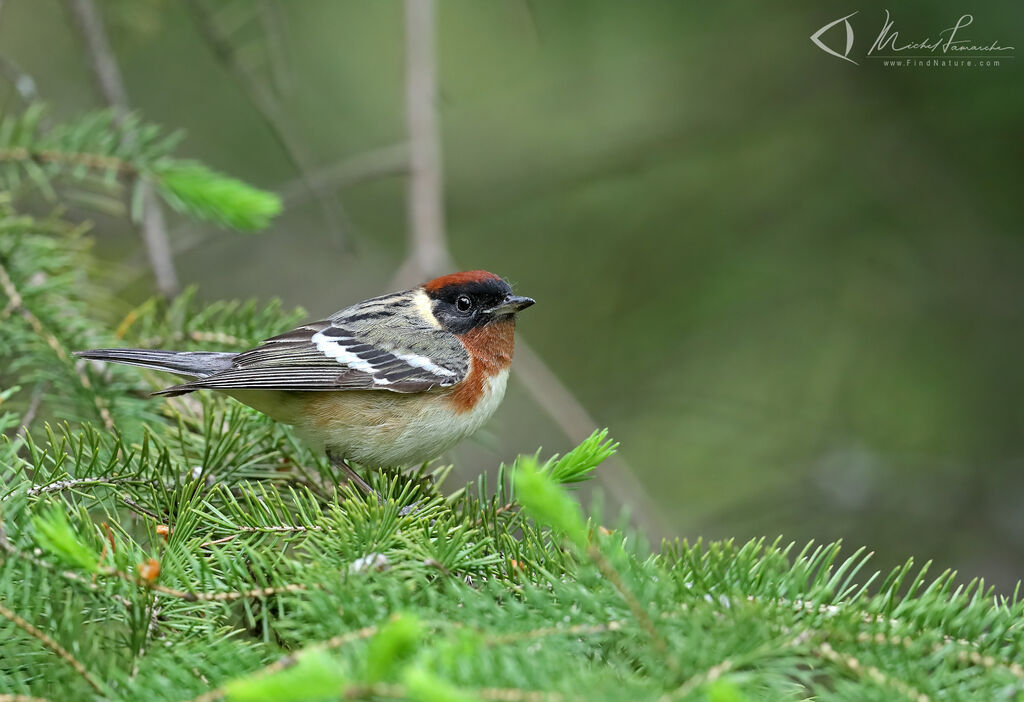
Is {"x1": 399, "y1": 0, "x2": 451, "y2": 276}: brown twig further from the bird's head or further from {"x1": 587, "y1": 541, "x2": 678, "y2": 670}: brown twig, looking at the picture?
{"x1": 587, "y1": 541, "x2": 678, "y2": 670}: brown twig

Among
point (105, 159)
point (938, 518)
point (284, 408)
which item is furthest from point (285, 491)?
point (938, 518)

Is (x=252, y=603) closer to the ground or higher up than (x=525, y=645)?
higher up

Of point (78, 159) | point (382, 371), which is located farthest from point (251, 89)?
point (382, 371)

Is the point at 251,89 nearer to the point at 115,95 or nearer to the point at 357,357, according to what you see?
the point at 115,95

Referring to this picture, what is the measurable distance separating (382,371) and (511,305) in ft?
2.12

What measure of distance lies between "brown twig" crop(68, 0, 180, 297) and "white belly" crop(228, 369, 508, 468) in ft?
3.60

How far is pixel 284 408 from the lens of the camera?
318 centimetres

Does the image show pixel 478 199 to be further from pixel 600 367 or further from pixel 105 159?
pixel 105 159

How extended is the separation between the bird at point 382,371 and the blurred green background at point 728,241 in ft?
2.42

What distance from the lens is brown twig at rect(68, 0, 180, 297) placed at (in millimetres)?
3965

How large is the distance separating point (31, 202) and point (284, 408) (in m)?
3.59

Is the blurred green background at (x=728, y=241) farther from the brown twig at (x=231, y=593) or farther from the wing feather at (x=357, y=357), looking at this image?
the brown twig at (x=231, y=593)

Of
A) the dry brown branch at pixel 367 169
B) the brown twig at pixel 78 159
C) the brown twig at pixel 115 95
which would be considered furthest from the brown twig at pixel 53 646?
the dry brown branch at pixel 367 169

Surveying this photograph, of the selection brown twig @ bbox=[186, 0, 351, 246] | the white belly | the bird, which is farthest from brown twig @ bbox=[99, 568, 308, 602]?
brown twig @ bbox=[186, 0, 351, 246]
